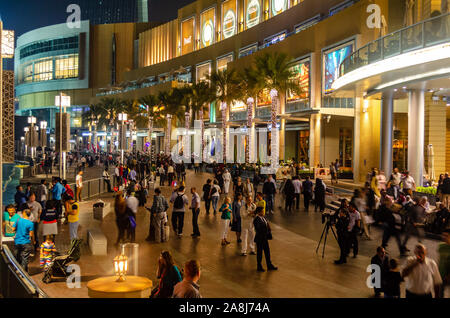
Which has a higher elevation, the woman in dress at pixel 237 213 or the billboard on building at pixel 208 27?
the billboard on building at pixel 208 27

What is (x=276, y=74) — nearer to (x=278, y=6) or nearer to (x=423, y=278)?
(x=278, y=6)

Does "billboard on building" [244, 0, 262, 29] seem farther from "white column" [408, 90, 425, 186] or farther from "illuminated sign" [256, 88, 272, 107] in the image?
"white column" [408, 90, 425, 186]

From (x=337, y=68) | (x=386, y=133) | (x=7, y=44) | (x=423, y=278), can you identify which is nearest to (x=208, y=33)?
(x=337, y=68)

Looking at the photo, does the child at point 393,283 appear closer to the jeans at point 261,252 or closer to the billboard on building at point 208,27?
the jeans at point 261,252

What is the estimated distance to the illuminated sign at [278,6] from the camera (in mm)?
53219

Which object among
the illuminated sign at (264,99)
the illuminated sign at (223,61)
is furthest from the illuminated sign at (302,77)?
the illuminated sign at (223,61)

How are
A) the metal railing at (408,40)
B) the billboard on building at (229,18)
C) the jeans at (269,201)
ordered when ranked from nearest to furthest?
the metal railing at (408,40) → the jeans at (269,201) → the billboard on building at (229,18)

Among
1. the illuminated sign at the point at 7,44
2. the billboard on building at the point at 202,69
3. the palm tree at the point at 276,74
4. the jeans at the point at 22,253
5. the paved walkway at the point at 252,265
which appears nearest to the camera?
the paved walkway at the point at 252,265

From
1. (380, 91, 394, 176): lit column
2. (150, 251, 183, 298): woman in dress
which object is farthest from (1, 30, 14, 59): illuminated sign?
(380, 91, 394, 176): lit column

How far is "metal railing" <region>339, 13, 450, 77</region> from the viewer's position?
16875 millimetres

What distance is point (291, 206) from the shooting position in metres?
22.2

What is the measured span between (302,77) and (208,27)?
34846mm
